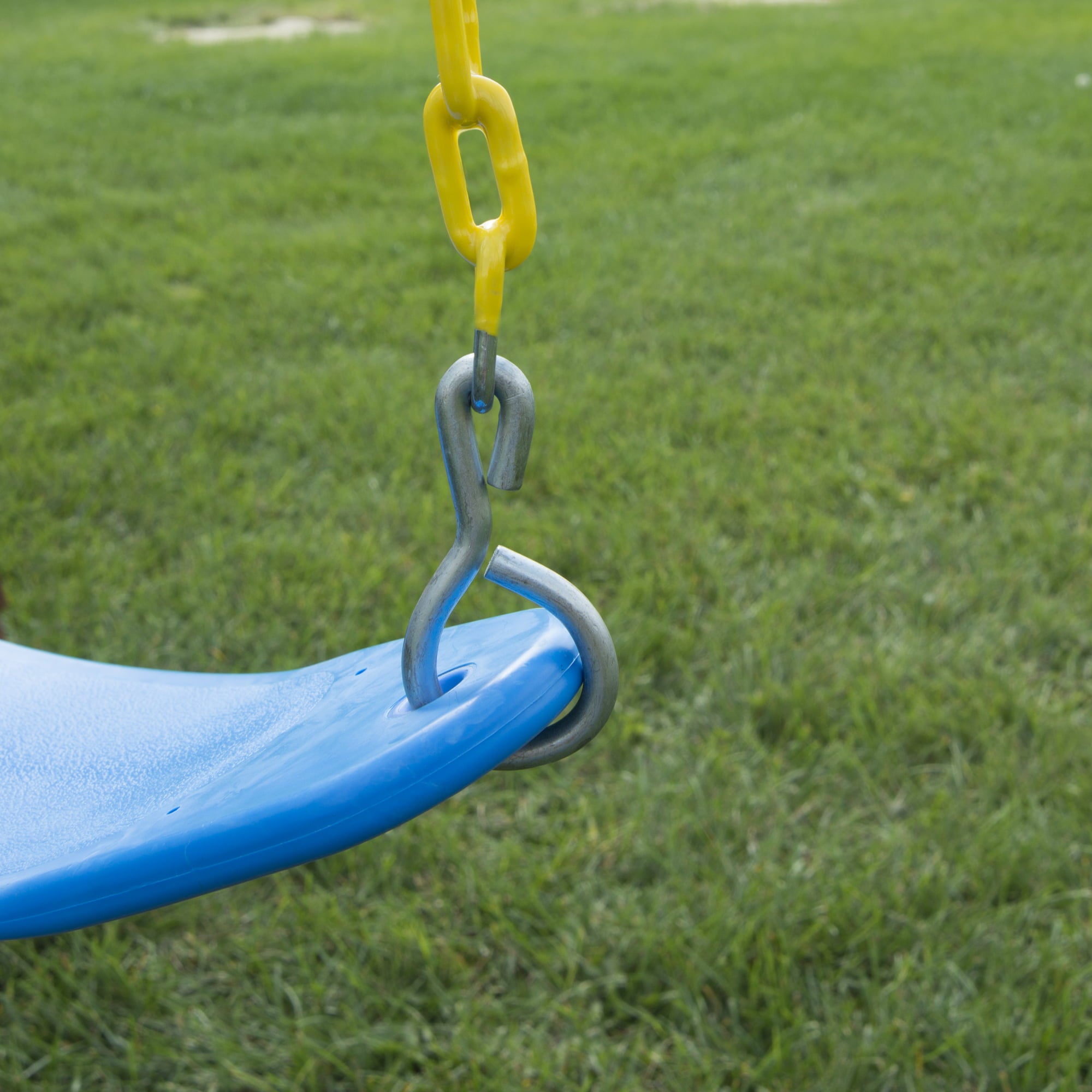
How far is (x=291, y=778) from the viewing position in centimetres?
61

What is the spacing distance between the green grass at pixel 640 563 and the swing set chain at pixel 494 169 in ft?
3.23

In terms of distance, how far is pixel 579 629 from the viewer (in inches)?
23.9

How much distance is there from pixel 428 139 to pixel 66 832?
0.52m

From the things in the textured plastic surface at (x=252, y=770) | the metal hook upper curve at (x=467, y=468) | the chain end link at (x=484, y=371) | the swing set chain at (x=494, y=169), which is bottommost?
the textured plastic surface at (x=252, y=770)

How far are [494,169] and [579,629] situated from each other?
0.86 ft

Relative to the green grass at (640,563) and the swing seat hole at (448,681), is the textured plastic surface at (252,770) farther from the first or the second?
the green grass at (640,563)

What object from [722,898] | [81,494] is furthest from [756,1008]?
[81,494]

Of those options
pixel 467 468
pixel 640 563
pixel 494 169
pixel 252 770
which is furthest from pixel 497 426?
pixel 640 563

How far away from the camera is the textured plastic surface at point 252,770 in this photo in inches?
22.9

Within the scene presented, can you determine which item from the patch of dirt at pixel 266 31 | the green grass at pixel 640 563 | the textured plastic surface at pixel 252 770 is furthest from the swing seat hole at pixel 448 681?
the patch of dirt at pixel 266 31

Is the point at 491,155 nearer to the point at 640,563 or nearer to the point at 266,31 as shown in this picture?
the point at 640,563

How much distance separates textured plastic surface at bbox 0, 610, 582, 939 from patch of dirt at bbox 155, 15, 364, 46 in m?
7.75

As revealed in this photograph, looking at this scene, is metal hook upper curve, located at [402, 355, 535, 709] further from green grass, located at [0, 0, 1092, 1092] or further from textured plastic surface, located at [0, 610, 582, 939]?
green grass, located at [0, 0, 1092, 1092]

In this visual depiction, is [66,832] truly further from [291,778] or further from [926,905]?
[926,905]
